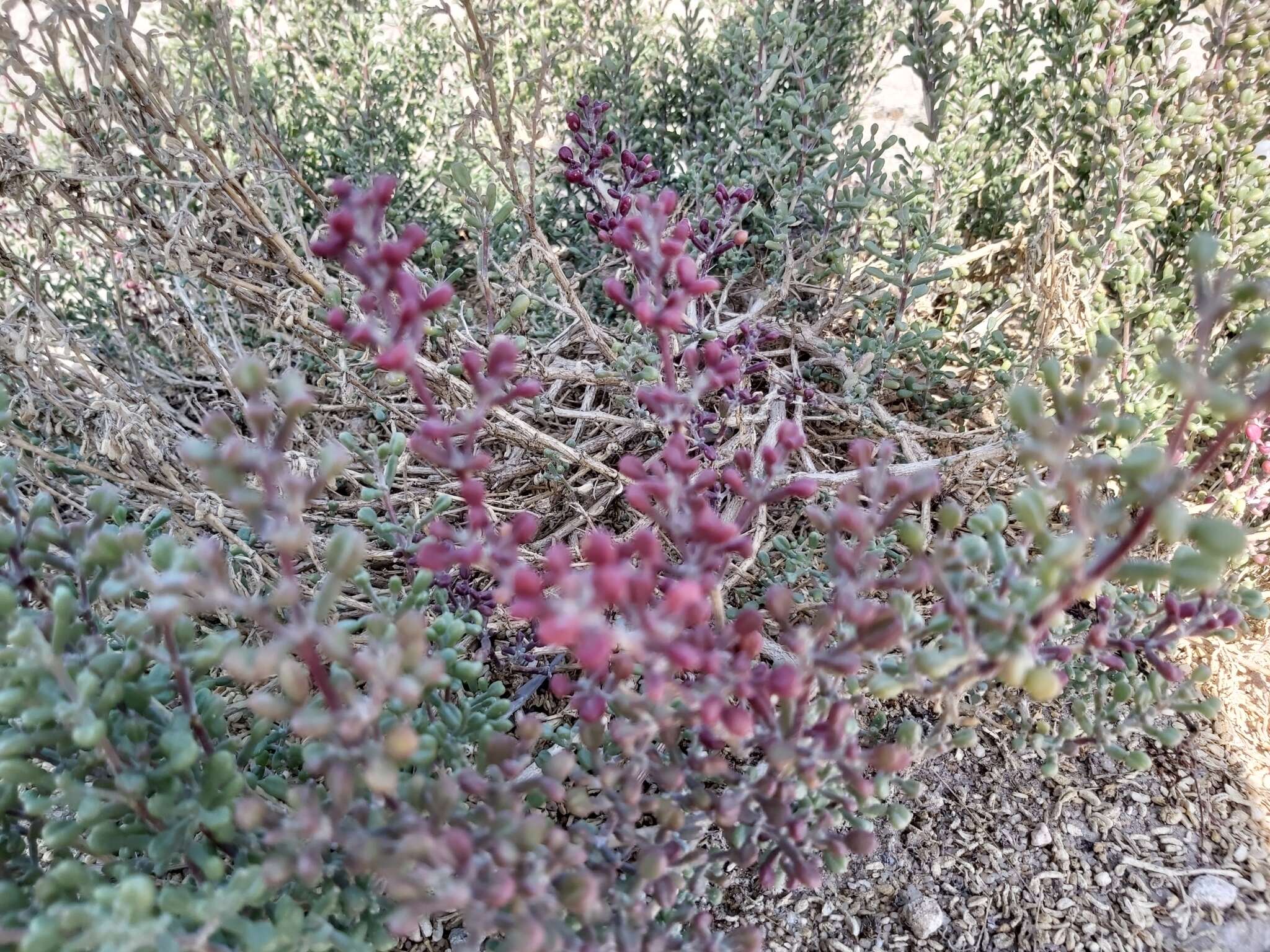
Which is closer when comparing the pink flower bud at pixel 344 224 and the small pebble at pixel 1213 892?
the pink flower bud at pixel 344 224

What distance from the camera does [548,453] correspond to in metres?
1.82

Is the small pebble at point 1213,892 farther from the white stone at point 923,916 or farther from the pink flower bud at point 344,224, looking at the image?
the pink flower bud at point 344,224

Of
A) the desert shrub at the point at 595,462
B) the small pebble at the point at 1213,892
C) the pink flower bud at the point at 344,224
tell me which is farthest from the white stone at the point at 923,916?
the pink flower bud at the point at 344,224

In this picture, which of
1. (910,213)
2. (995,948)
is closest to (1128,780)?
(995,948)

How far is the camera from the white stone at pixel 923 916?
4.73ft

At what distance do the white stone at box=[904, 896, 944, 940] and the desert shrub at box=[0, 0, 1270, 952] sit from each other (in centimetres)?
15

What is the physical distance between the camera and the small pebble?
146 cm

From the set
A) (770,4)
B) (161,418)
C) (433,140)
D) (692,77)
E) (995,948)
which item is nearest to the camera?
(995,948)

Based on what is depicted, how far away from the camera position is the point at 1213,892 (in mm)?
1482

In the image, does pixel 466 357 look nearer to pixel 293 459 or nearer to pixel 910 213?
pixel 293 459

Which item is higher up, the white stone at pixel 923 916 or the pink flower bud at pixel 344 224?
the pink flower bud at pixel 344 224

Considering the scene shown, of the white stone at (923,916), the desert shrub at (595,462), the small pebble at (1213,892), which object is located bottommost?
the white stone at (923,916)

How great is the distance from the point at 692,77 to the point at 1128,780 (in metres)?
2.39

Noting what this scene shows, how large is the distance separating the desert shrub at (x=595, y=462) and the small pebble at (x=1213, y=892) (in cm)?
25
